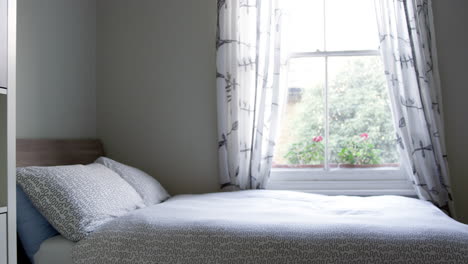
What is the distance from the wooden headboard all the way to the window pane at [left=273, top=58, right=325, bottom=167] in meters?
1.33

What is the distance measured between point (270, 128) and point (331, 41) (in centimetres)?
82

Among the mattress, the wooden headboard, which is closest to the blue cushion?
the mattress

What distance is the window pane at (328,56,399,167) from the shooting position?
353cm

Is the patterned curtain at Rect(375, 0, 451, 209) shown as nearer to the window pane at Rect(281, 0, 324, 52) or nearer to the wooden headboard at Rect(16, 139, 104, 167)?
the window pane at Rect(281, 0, 324, 52)

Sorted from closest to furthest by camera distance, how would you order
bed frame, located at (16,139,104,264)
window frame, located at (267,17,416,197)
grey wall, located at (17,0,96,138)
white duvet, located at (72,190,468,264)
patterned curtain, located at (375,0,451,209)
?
white duvet, located at (72,190,468,264), bed frame, located at (16,139,104,264), grey wall, located at (17,0,96,138), patterned curtain, located at (375,0,451,209), window frame, located at (267,17,416,197)

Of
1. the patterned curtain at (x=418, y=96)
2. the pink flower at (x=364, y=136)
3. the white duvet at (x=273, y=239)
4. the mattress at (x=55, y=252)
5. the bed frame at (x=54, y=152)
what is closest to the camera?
the white duvet at (x=273, y=239)

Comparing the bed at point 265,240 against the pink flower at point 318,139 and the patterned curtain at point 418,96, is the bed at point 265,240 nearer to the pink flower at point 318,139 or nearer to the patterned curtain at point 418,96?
the patterned curtain at point 418,96

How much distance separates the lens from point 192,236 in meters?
2.07

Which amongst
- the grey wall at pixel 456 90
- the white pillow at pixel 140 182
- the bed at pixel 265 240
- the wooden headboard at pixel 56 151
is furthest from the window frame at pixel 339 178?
the wooden headboard at pixel 56 151

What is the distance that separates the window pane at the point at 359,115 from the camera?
3531 mm

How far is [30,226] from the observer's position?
86.7 inches

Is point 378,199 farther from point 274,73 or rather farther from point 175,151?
point 175,151

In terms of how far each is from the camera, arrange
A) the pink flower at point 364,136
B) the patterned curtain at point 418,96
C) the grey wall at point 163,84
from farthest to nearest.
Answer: the pink flower at point 364,136 < the grey wall at point 163,84 < the patterned curtain at point 418,96

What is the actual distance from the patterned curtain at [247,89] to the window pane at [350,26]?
46 centimetres
